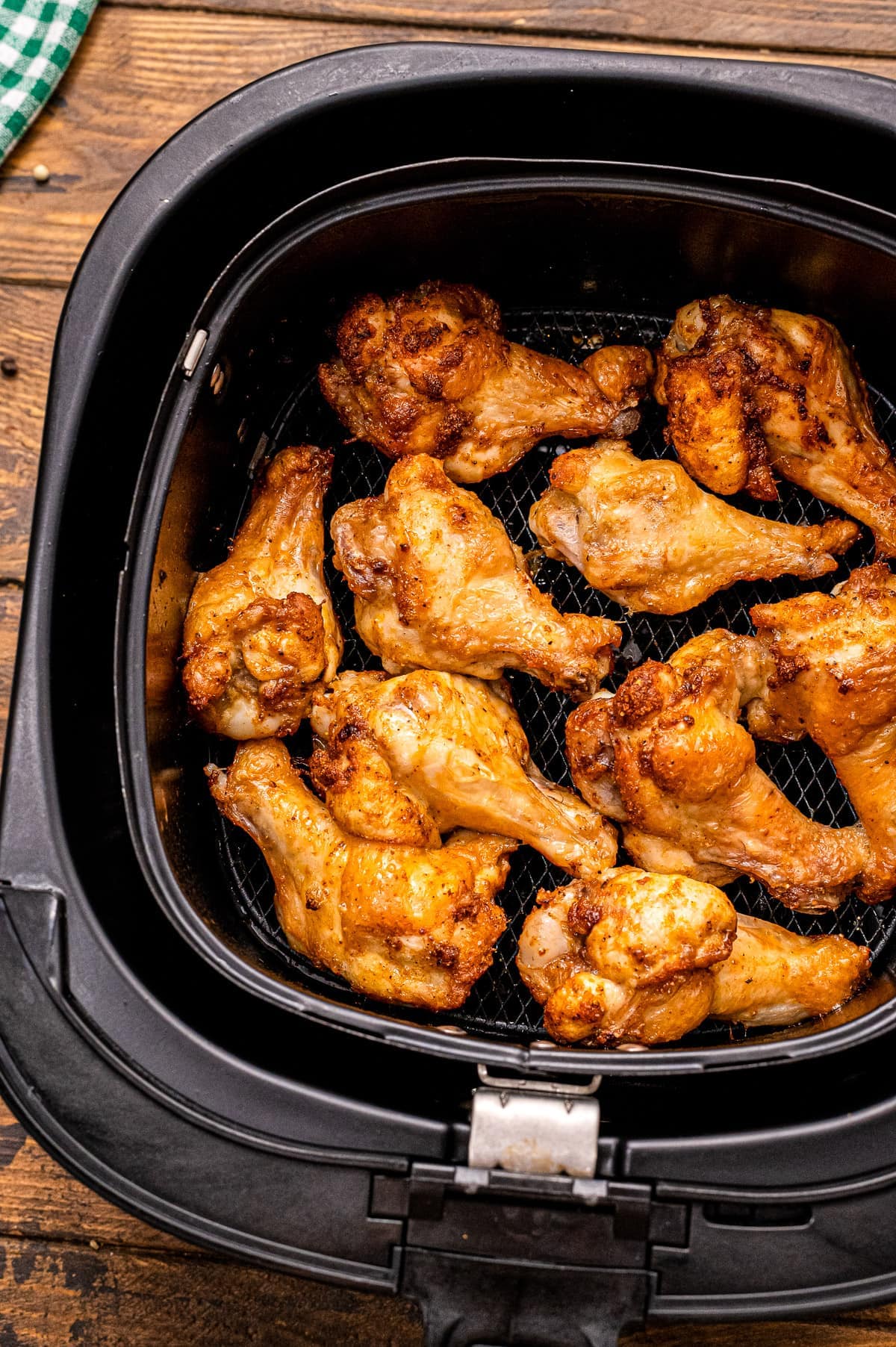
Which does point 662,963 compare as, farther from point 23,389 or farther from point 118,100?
point 118,100

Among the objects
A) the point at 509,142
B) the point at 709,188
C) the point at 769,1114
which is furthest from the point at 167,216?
the point at 769,1114

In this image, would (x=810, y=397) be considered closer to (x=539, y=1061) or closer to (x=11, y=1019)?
(x=539, y=1061)

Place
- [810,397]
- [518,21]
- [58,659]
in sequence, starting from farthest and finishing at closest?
1. [518,21]
2. [810,397]
3. [58,659]

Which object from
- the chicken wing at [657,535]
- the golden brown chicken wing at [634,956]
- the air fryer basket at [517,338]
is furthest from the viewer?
the chicken wing at [657,535]

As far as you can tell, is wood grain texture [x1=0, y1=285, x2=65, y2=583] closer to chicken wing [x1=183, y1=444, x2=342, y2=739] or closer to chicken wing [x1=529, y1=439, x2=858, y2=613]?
chicken wing [x1=183, y1=444, x2=342, y2=739]

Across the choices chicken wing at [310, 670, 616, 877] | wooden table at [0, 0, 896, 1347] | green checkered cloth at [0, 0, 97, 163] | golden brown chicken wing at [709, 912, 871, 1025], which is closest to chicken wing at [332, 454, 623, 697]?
chicken wing at [310, 670, 616, 877]

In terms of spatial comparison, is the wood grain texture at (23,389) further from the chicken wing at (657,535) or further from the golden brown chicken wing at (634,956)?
the golden brown chicken wing at (634,956)

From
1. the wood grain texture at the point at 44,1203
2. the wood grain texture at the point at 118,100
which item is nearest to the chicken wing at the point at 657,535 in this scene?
the wood grain texture at the point at 118,100
